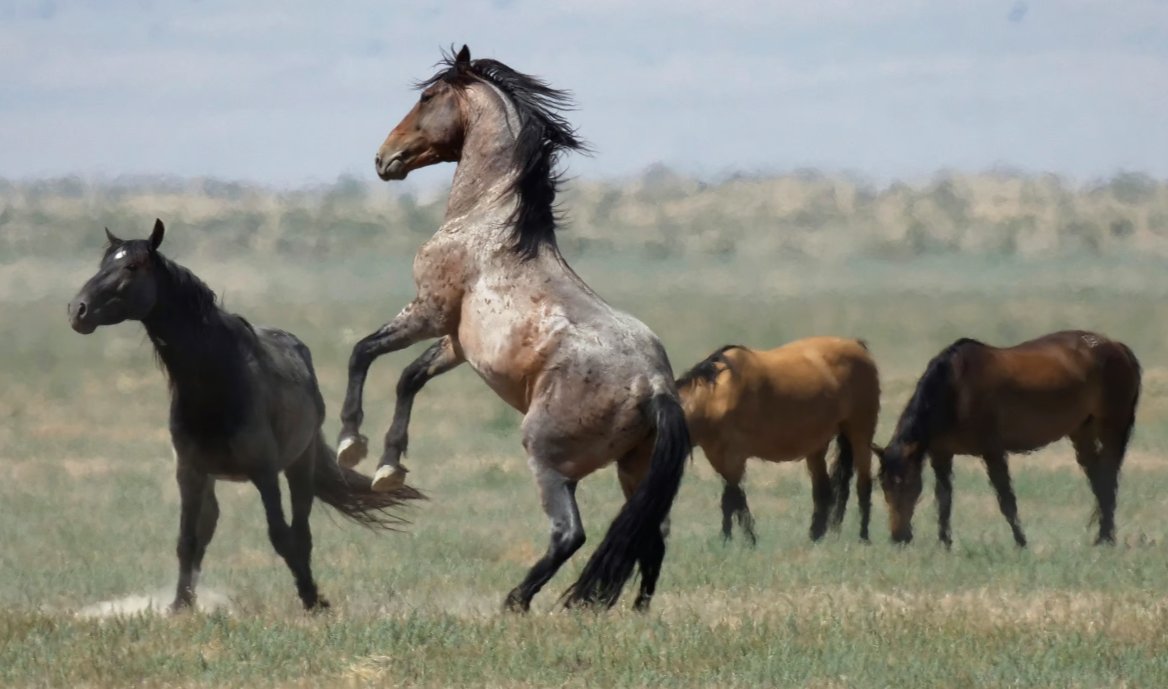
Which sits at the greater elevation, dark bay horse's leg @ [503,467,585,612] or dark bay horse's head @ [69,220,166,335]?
dark bay horse's head @ [69,220,166,335]

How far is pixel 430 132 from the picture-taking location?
7711 millimetres

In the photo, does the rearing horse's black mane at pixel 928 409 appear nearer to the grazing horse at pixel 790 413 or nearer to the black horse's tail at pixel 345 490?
the grazing horse at pixel 790 413

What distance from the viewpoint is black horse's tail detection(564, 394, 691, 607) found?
6902 millimetres

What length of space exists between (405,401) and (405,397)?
0.06 feet

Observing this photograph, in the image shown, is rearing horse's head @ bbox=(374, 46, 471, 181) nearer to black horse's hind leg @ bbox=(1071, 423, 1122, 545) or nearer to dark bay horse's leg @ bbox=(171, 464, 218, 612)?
dark bay horse's leg @ bbox=(171, 464, 218, 612)

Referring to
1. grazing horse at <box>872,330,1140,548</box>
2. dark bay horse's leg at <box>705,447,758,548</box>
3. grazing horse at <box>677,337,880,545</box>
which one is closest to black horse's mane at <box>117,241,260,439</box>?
grazing horse at <box>677,337,880,545</box>

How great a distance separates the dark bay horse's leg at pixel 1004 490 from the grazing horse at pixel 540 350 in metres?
4.85

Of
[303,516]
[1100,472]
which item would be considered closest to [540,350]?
[303,516]

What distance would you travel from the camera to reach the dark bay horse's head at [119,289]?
25.6 ft

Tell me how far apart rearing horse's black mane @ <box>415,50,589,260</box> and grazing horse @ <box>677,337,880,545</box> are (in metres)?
4.13

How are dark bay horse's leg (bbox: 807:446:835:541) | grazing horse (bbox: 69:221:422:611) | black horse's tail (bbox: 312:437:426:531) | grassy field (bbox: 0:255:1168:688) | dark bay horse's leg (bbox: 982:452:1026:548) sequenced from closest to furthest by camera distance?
grassy field (bbox: 0:255:1168:688), grazing horse (bbox: 69:221:422:611), black horse's tail (bbox: 312:437:426:531), dark bay horse's leg (bbox: 982:452:1026:548), dark bay horse's leg (bbox: 807:446:835:541)

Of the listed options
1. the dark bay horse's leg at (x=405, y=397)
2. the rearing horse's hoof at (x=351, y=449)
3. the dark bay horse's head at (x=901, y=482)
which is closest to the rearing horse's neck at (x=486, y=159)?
the dark bay horse's leg at (x=405, y=397)

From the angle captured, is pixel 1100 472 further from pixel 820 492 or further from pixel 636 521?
pixel 636 521

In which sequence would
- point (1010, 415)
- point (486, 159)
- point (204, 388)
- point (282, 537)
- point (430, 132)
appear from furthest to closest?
point (1010, 415)
point (282, 537)
point (204, 388)
point (430, 132)
point (486, 159)
